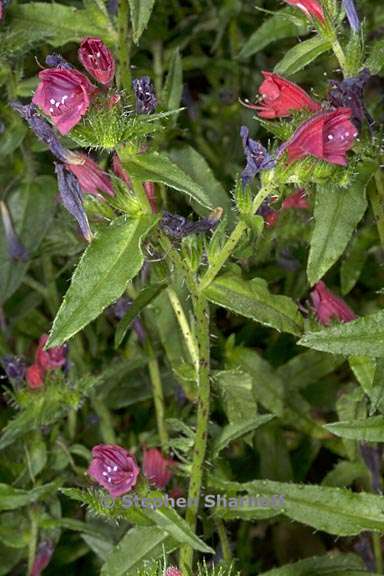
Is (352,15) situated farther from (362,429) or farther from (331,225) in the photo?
(362,429)

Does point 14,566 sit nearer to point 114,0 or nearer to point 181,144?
point 181,144

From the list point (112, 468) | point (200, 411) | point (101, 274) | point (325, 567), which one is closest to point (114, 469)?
point (112, 468)

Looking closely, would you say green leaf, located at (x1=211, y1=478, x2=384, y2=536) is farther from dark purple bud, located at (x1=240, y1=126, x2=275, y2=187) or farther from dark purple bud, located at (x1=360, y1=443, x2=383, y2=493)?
dark purple bud, located at (x1=240, y1=126, x2=275, y2=187)

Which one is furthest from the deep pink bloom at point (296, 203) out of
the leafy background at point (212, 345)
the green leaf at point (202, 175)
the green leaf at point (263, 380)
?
the green leaf at point (263, 380)

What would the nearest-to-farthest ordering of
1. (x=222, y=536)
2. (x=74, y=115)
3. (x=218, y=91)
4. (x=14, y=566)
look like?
1. (x=74, y=115)
2. (x=222, y=536)
3. (x=14, y=566)
4. (x=218, y=91)

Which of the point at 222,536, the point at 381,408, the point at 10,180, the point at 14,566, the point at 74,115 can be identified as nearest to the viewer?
the point at 74,115

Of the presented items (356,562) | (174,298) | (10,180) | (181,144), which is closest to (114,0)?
(181,144)

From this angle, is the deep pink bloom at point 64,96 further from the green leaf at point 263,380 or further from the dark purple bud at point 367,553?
the dark purple bud at point 367,553
